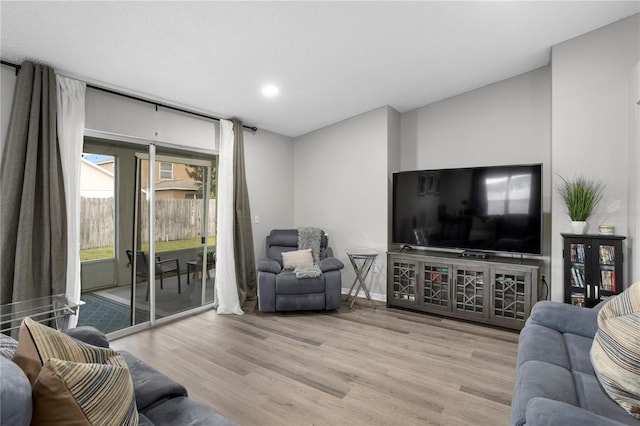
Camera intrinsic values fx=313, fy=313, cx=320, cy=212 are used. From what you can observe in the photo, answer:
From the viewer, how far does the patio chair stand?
3574 mm

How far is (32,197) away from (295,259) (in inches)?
109

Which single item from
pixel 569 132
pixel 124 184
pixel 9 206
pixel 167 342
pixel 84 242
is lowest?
pixel 167 342

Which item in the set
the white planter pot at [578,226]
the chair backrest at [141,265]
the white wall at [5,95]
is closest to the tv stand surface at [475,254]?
the white planter pot at [578,226]

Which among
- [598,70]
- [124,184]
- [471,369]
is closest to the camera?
[471,369]

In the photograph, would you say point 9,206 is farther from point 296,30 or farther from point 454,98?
point 454,98

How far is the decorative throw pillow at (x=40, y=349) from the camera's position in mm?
954

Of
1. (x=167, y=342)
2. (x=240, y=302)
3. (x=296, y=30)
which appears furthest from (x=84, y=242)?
(x=296, y=30)

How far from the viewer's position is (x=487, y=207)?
3.63m

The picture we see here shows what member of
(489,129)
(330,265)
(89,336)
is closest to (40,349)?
(89,336)

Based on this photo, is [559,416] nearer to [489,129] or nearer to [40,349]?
[40,349]

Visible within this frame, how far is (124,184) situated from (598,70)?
16.2 ft

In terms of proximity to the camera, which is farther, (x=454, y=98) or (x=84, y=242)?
(x=454, y=98)

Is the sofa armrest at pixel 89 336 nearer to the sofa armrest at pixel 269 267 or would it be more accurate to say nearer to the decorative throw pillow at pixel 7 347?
the decorative throw pillow at pixel 7 347

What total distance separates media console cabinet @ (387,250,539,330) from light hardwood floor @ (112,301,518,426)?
6.9 inches
